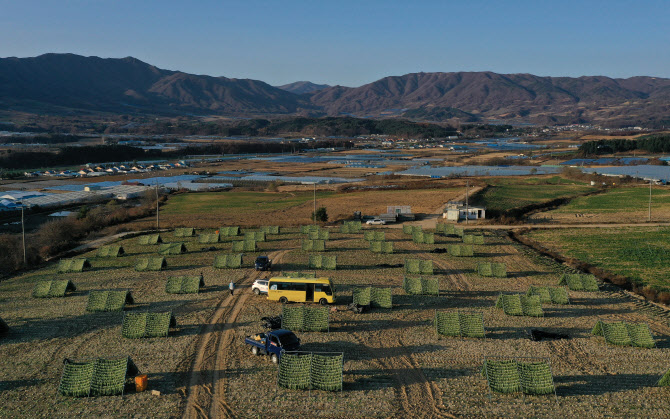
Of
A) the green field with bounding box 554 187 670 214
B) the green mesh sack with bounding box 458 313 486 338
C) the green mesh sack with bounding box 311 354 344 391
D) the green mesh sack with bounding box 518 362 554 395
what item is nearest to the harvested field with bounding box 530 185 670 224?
the green field with bounding box 554 187 670 214

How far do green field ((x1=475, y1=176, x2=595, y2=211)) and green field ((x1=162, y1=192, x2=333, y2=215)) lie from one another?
846 inches

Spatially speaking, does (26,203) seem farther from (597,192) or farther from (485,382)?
(597,192)

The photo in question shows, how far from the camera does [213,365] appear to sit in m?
17.6

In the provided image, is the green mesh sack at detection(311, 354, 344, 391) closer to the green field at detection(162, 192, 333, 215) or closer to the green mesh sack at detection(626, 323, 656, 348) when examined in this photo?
the green mesh sack at detection(626, 323, 656, 348)

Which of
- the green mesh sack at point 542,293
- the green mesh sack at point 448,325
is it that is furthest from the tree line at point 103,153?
the green mesh sack at point 542,293

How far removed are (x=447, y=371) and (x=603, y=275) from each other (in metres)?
17.5

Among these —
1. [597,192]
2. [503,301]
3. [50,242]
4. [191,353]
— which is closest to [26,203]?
[50,242]

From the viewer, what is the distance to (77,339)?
66.2ft

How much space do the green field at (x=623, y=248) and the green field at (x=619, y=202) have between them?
1158cm

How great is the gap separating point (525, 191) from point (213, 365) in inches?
2399

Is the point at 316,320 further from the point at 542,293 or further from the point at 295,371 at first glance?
the point at 542,293

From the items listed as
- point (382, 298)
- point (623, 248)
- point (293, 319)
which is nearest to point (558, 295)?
point (382, 298)

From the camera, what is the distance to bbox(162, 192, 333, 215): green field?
60.2 m

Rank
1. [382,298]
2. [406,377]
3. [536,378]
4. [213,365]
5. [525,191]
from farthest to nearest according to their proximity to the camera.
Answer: [525,191], [382,298], [213,365], [406,377], [536,378]
